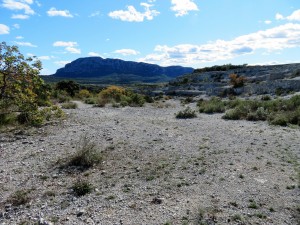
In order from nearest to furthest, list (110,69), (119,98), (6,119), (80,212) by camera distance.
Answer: (80,212), (6,119), (119,98), (110,69)

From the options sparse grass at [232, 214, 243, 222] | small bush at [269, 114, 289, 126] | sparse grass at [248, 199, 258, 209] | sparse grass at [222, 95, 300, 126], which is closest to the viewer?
sparse grass at [232, 214, 243, 222]

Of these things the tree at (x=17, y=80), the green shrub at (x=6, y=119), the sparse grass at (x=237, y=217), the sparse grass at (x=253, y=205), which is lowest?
the sparse grass at (x=253, y=205)

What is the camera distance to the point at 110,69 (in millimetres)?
184625

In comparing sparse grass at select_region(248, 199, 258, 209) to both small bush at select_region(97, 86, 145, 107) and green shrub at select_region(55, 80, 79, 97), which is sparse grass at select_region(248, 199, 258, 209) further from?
green shrub at select_region(55, 80, 79, 97)

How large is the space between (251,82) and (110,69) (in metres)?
149

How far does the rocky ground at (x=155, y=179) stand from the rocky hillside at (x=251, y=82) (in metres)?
21.1

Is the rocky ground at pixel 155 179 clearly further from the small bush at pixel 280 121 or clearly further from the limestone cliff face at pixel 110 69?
the limestone cliff face at pixel 110 69

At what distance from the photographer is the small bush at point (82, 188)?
275 inches

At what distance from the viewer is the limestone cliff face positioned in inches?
7047

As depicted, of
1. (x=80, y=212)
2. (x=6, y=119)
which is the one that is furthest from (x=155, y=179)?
(x=6, y=119)

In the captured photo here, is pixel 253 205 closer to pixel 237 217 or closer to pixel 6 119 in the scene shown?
pixel 237 217

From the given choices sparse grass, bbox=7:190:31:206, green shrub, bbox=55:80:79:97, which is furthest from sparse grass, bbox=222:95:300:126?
green shrub, bbox=55:80:79:97

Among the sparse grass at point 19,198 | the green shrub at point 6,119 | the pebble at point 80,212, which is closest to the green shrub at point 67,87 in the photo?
the green shrub at point 6,119

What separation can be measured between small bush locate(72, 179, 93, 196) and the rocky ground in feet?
0.37
